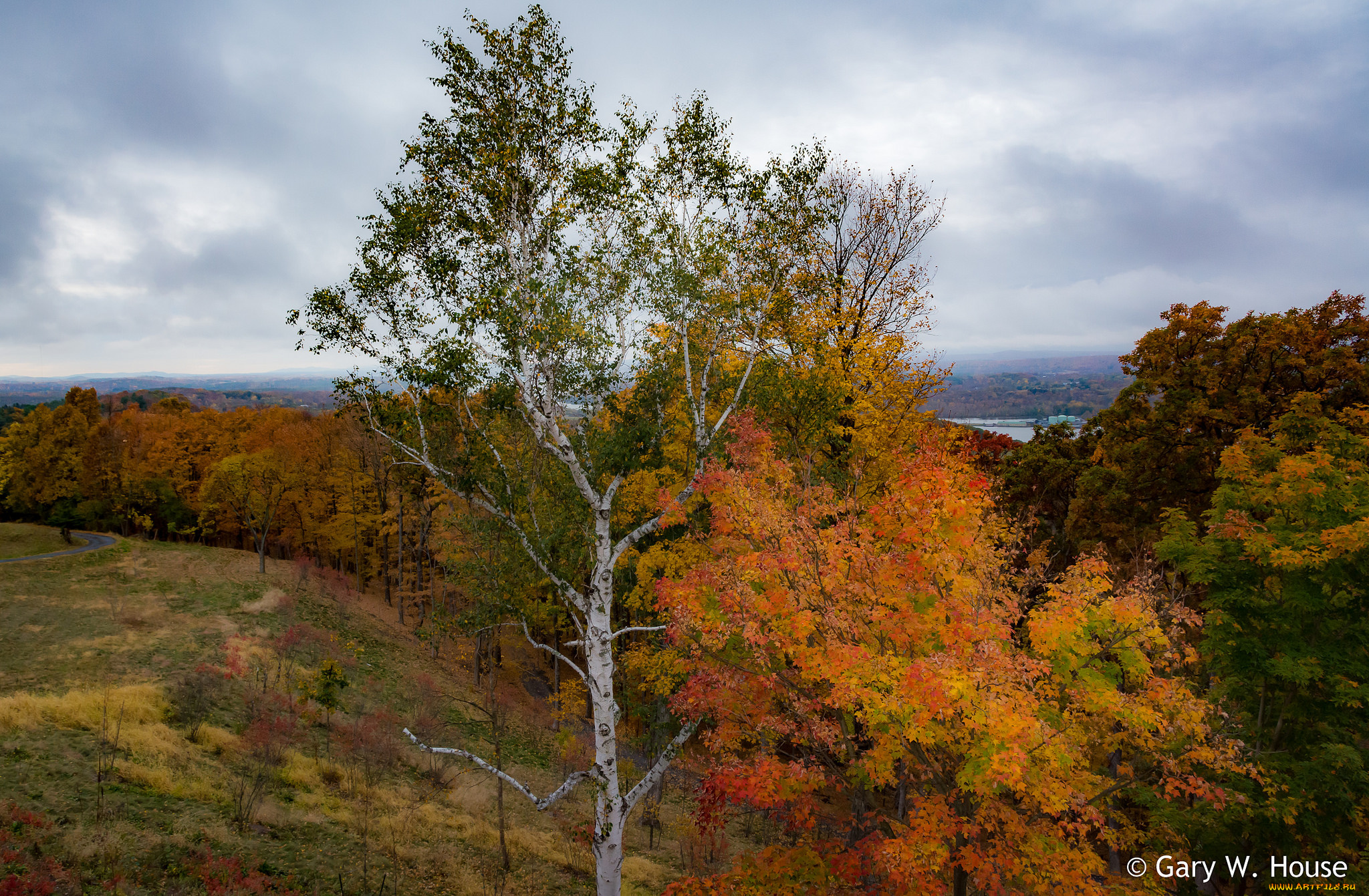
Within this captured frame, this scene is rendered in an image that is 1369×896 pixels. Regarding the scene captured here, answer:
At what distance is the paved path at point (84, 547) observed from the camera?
27.1 m

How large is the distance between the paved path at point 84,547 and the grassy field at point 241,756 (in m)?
1.75

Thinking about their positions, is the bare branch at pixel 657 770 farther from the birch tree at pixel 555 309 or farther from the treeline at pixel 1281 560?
the treeline at pixel 1281 560

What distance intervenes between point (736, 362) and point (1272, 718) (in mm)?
15702

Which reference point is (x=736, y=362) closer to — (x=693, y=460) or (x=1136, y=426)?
(x=693, y=460)

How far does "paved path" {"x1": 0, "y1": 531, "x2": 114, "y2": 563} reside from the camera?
2714 centimetres

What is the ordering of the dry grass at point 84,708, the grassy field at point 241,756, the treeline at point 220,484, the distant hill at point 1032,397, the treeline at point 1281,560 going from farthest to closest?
the distant hill at point 1032,397
the treeline at point 220,484
the dry grass at point 84,708
the treeline at point 1281,560
the grassy field at point 241,756

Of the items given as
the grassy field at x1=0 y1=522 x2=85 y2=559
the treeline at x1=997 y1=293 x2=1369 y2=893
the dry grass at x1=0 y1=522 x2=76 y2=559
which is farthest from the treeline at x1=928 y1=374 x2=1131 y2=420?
the grassy field at x1=0 y1=522 x2=85 y2=559

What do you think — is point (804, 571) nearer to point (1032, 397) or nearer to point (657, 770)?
point (657, 770)

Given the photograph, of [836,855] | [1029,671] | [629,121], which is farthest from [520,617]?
[629,121]

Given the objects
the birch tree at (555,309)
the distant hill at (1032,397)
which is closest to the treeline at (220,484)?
the birch tree at (555,309)

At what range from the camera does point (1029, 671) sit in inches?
358

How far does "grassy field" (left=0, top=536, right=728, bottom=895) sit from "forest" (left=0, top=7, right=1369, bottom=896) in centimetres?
32

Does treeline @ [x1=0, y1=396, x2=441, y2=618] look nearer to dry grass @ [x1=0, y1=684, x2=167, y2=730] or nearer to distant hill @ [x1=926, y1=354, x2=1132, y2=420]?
dry grass @ [x1=0, y1=684, x2=167, y2=730]

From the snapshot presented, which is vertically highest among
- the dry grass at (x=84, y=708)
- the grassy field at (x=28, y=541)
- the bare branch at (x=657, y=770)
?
the bare branch at (x=657, y=770)
